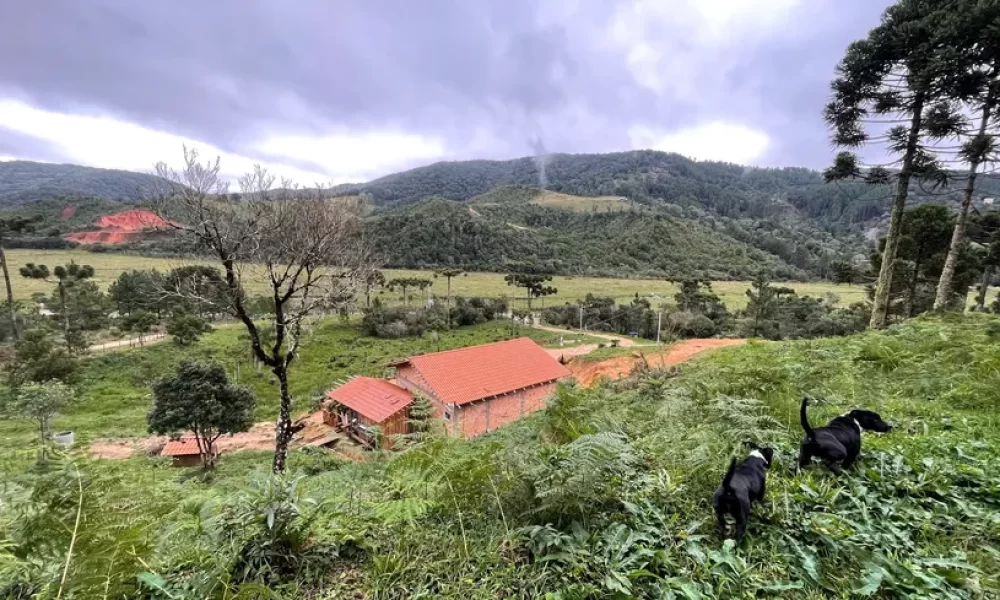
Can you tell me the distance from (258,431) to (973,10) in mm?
30932

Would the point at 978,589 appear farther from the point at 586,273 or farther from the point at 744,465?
the point at 586,273

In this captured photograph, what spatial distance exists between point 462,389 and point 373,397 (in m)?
4.85

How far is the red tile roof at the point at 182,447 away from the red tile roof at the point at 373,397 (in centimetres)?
590

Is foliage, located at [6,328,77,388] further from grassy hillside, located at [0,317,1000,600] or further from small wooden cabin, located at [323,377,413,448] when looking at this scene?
grassy hillside, located at [0,317,1000,600]

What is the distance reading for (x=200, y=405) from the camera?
53.4 ft

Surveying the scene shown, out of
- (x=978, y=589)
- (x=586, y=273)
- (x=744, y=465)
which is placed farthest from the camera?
(x=586, y=273)

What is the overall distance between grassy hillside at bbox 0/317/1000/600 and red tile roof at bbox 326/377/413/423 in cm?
1545

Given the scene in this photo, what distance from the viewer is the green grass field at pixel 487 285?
55719mm

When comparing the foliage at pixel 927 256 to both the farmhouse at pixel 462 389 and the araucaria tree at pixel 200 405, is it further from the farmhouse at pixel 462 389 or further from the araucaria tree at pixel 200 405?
the araucaria tree at pixel 200 405

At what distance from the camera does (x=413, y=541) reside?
2.62m

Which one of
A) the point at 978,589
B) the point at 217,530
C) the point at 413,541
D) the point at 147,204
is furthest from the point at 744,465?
the point at 147,204

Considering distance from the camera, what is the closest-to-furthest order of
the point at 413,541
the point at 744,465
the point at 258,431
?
the point at 413,541, the point at 744,465, the point at 258,431

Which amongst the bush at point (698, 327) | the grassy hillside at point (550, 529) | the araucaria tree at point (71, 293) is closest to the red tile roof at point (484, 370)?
the grassy hillside at point (550, 529)

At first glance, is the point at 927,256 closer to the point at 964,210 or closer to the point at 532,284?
the point at 964,210
